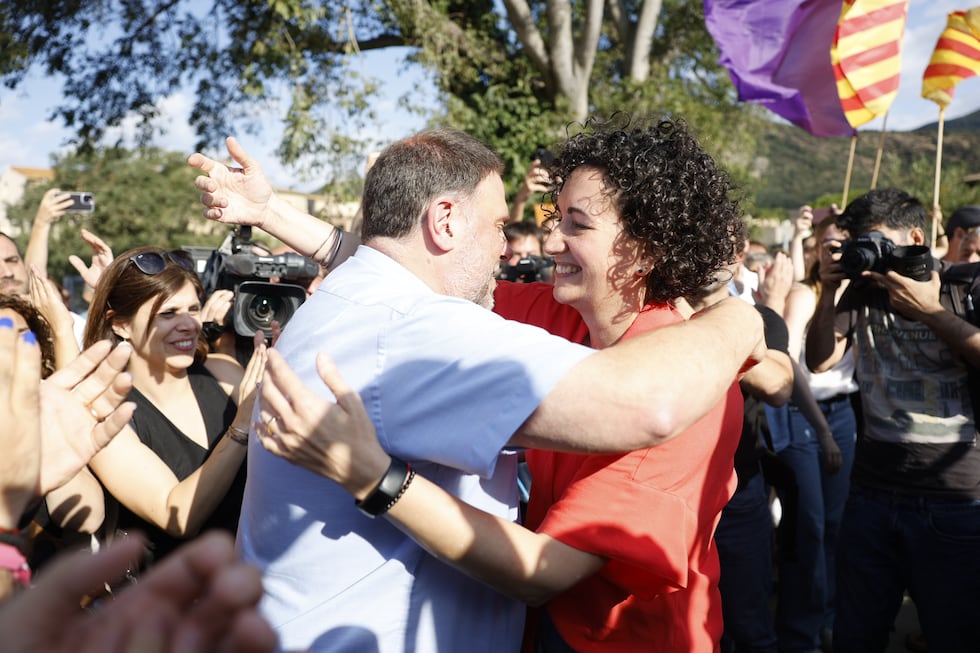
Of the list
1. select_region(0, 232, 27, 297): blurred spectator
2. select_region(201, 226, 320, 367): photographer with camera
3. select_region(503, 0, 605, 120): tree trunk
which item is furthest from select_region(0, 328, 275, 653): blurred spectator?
select_region(503, 0, 605, 120): tree trunk

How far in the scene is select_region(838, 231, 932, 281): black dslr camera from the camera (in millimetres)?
2924

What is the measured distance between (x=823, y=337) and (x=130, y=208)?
35437 millimetres

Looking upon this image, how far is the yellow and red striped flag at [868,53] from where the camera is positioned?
A: 5.33m

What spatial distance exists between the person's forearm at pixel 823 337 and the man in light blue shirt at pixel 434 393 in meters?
1.95

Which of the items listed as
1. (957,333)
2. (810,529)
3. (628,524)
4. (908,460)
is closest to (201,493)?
(628,524)

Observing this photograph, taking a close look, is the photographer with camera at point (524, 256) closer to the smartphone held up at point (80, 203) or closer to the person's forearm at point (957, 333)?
the person's forearm at point (957, 333)

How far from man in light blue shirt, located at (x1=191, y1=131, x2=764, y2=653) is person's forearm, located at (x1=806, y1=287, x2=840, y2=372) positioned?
76.6 inches

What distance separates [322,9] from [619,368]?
827 centimetres

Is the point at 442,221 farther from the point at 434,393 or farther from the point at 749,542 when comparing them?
the point at 749,542

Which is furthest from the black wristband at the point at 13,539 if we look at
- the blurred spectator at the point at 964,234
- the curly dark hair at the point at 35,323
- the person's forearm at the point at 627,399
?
the blurred spectator at the point at 964,234

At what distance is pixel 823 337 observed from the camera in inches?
136

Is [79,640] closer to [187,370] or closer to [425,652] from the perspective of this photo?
[425,652]

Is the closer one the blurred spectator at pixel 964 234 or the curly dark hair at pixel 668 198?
the curly dark hair at pixel 668 198

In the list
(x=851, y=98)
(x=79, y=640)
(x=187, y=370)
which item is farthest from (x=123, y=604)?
(x=851, y=98)
